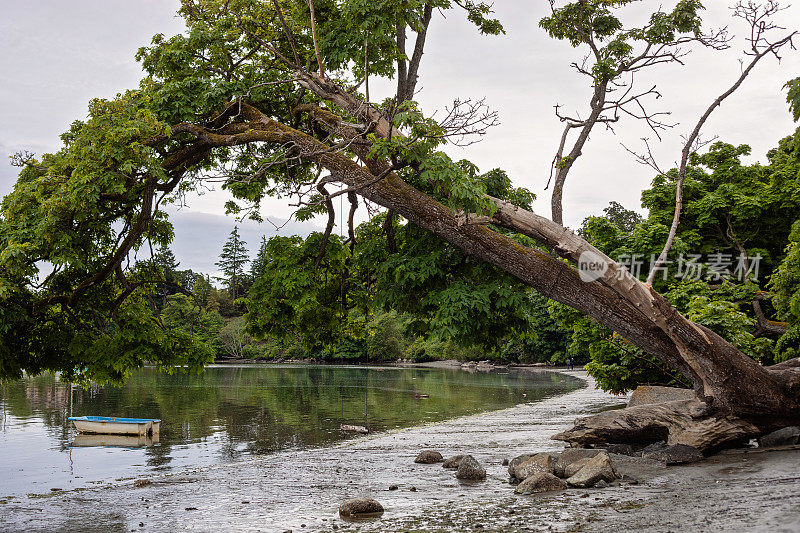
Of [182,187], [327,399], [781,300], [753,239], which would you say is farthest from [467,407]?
[182,187]

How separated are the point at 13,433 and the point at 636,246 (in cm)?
2538

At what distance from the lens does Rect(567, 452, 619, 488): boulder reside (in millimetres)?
9375

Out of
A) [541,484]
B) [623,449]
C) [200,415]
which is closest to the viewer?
[541,484]

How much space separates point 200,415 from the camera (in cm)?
2995

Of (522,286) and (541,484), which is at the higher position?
(522,286)

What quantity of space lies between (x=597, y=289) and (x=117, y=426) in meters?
19.6

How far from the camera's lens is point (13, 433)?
79.4 feet

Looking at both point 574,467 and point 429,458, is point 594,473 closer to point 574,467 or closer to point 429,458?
point 574,467

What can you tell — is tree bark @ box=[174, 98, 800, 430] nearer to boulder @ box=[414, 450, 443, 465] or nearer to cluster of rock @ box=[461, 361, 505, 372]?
boulder @ box=[414, 450, 443, 465]

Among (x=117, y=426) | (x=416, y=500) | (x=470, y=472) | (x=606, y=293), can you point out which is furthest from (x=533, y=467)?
(x=117, y=426)

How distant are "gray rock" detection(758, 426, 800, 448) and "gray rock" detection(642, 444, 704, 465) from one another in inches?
47.7

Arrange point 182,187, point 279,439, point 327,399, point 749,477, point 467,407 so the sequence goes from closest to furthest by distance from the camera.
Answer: point 749,477 → point 182,187 → point 279,439 → point 467,407 → point 327,399

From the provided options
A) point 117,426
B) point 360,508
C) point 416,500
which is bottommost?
point 117,426

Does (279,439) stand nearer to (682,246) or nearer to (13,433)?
(13,433)
